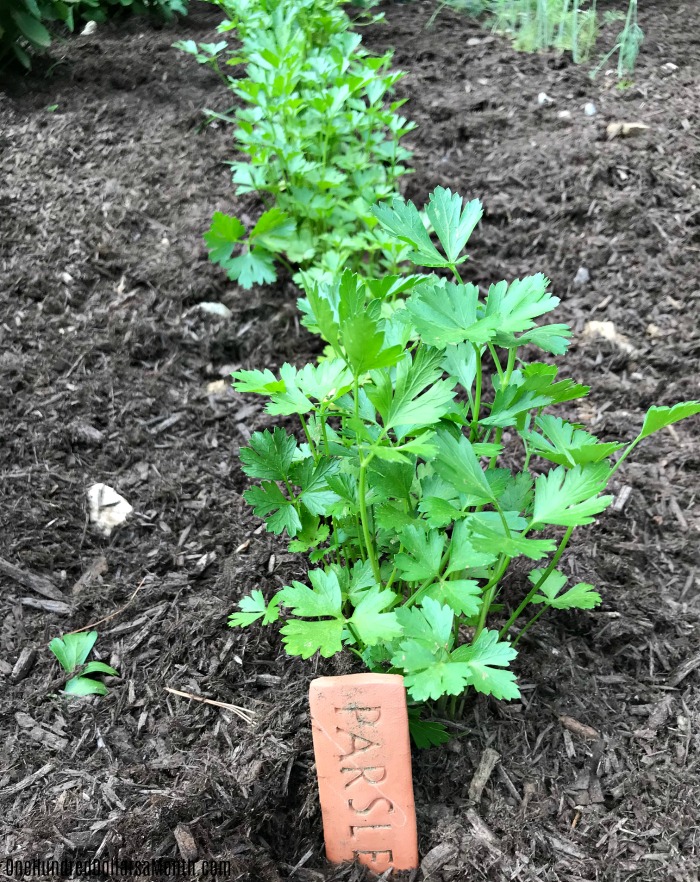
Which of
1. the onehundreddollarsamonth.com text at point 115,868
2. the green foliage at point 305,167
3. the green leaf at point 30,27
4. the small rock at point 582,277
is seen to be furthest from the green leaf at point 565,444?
the green leaf at point 30,27

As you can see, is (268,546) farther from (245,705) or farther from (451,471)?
(451,471)

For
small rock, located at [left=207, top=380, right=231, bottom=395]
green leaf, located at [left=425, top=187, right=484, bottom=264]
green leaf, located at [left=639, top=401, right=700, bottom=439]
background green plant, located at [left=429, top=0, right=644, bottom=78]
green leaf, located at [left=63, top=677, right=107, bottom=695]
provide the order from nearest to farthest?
green leaf, located at [left=639, top=401, right=700, bottom=439] → green leaf, located at [left=425, top=187, right=484, bottom=264] → green leaf, located at [left=63, top=677, right=107, bottom=695] → small rock, located at [left=207, top=380, right=231, bottom=395] → background green plant, located at [left=429, top=0, right=644, bottom=78]

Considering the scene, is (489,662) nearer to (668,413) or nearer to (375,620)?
(375,620)

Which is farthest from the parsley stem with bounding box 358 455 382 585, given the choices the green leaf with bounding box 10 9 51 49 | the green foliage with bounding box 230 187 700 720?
the green leaf with bounding box 10 9 51 49

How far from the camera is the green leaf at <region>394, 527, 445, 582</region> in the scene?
1.13 meters

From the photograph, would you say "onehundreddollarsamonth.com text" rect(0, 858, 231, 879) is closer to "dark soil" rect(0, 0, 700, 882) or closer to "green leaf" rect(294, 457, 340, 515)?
A: "dark soil" rect(0, 0, 700, 882)

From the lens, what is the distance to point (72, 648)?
4.94ft

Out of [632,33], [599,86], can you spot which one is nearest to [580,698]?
[599,86]

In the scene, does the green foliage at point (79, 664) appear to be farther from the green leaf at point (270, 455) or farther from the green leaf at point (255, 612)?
the green leaf at point (270, 455)

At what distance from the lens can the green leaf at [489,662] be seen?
41.7 inches

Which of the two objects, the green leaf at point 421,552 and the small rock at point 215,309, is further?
the small rock at point 215,309

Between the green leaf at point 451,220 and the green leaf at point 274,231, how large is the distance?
1.36 m

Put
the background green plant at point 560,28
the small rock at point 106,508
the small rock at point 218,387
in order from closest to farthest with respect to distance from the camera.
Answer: the small rock at point 106,508 → the small rock at point 218,387 → the background green plant at point 560,28

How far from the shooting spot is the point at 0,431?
1.95 metres
